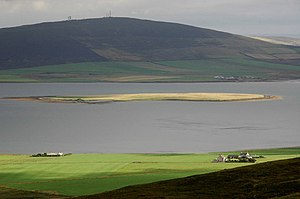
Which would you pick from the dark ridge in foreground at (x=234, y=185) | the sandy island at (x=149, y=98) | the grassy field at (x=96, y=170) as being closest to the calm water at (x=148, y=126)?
the sandy island at (x=149, y=98)

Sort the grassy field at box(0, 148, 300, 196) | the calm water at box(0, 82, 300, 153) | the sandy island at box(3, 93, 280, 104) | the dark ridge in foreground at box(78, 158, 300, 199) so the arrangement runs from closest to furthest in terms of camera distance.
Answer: the dark ridge in foreground at box(78, 158, 300, 199) → the grassy field at box(0, 148, 300, 196) → the calm water at box(0, 82, 300, 153) → the sandy island at box(3, 93, 280, 104)

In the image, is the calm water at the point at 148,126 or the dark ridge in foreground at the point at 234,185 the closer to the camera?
the dark ridge in foreground at the point at 234,185

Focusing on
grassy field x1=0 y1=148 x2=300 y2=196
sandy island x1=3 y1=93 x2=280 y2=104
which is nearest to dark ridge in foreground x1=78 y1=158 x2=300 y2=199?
grassy field x1=0 y1=148 x2=300 y2=196

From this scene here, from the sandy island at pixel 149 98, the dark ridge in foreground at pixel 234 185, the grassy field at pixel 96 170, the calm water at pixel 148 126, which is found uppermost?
the sandy island at pixel 149 98

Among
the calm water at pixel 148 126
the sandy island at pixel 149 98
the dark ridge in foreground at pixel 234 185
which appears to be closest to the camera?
the dark ridge in foreground at pixel 234 185

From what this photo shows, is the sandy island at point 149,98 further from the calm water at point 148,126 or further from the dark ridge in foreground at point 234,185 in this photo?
the dark ridge in foreground at point 234,185

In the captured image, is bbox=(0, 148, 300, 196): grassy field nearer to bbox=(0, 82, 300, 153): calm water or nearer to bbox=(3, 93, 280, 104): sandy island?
bbox=(0, 82, 300, 153): calm water

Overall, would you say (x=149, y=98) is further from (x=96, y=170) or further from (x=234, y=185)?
(x=234, y=185)
